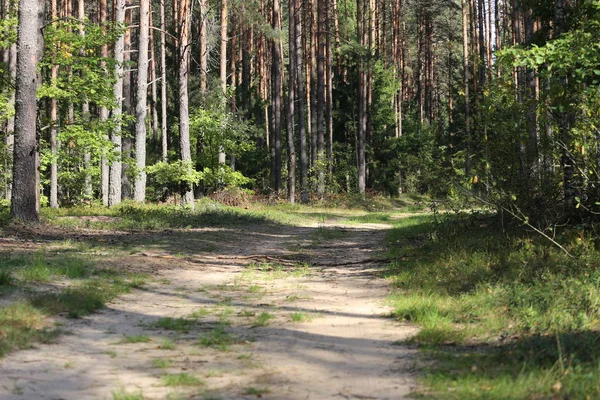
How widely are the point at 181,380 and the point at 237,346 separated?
1.16 meters

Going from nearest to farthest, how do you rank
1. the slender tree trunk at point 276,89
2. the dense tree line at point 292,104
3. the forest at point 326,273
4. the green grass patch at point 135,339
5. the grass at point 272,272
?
1. the forest at point 326,273
2. the green grass patch at point 135,339
3. the grass at point 272,272
4. the dense tree line at point 292,104
5. the slender tree trunk at point 276,89

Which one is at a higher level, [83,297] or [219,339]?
[83,297]

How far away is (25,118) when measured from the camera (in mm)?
14984

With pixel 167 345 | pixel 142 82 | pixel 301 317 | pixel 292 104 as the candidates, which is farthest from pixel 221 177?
pixel 167 345

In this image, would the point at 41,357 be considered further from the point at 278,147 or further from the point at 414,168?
the point at 414,168

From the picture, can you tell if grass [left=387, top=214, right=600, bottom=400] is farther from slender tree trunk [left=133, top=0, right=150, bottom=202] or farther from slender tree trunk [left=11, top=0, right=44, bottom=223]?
slender tree trunk [left=133, top=0, right=150, bottom=202]

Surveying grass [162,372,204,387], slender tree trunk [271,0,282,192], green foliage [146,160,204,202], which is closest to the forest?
grass [162,372,204,387]

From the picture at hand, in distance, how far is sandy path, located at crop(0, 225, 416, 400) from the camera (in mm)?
4578

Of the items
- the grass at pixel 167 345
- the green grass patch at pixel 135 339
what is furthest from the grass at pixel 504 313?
the green grass patch at pixel 135 339

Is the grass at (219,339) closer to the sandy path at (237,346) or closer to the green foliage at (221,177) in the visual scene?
the sandy path at (237,346)

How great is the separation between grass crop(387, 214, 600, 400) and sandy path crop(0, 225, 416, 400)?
356 mm

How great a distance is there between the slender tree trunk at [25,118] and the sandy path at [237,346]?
18.1ft

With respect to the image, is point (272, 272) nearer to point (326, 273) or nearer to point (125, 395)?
point (326, 273)

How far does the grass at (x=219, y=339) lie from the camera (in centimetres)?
584
